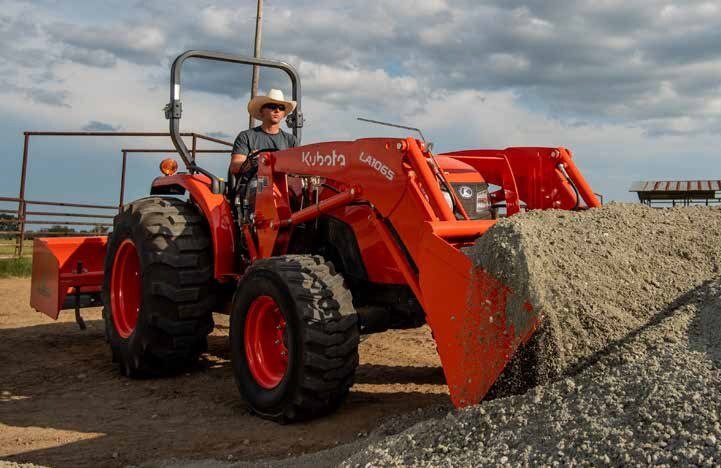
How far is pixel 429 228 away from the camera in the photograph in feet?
12.5

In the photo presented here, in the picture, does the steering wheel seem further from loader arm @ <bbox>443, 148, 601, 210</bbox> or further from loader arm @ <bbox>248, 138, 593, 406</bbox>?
loader arm @ <bbox>443, 148, 601, 210</bbox>

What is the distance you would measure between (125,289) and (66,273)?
99cm

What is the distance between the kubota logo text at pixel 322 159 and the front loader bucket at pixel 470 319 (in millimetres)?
1200

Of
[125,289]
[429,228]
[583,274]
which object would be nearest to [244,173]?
[125,289]

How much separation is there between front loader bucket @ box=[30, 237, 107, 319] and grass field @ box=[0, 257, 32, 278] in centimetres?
655

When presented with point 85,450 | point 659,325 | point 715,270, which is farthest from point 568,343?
point 85,450

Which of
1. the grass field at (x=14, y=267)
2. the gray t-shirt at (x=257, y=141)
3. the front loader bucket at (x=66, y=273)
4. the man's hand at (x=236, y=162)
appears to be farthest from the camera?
the grass field at (x=14, y=267)

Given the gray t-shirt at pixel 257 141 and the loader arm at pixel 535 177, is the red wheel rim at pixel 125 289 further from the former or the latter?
the loader arm at pixel 535 177

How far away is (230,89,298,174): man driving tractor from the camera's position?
20.1ft

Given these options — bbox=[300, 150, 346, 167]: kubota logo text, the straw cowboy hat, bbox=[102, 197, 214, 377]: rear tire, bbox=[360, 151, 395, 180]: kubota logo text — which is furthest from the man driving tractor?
bbox=[360, 151, 395, 180]: kubota logo text

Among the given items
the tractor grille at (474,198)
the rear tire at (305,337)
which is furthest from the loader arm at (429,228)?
the rear tire at (305,337)

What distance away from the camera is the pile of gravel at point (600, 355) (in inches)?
105

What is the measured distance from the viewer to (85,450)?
4090 millimetres

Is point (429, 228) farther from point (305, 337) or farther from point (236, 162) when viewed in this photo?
point (236, 162)
